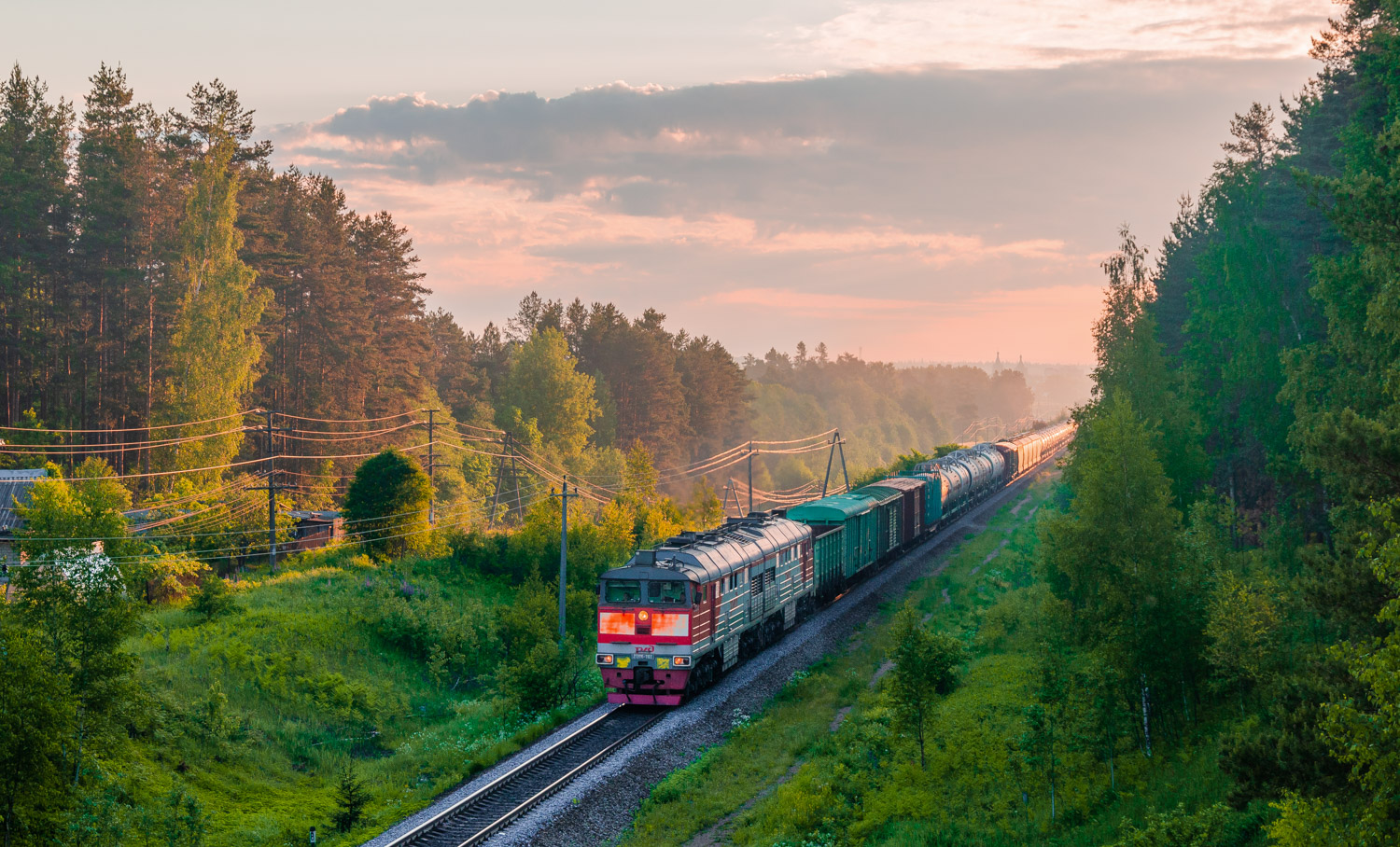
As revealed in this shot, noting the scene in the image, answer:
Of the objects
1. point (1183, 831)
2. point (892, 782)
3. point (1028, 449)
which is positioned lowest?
point (892, 782)

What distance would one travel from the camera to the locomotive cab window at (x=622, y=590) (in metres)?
30.3

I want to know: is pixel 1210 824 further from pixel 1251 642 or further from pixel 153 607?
pixel 153 607

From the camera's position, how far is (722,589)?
32.4 m

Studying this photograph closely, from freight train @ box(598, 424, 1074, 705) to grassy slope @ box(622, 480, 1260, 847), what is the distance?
2.83 meters

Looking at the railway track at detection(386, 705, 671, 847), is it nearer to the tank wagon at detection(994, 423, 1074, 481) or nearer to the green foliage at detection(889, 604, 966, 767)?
the green foliage at detection(889, 604, 966, 767)

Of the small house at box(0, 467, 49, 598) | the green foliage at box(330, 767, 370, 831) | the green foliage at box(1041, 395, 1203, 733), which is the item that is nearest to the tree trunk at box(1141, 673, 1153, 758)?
the green foliage at box(1041, 395, 1203, 733)

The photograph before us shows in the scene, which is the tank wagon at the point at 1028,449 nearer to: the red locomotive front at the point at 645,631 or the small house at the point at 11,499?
the red locomotive front at the point at 645,631

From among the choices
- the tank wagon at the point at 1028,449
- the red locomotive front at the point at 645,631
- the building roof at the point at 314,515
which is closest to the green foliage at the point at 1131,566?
the red locomotive front at the point at 645,631

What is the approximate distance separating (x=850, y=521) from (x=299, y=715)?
26.1 metres

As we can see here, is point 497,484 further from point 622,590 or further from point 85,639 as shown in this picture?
point 85,639

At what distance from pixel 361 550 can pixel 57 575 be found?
34.7m

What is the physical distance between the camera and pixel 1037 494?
9969cm

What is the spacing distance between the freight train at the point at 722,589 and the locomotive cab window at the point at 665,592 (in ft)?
0.09

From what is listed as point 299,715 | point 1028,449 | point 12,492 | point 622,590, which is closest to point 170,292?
point 12,492
